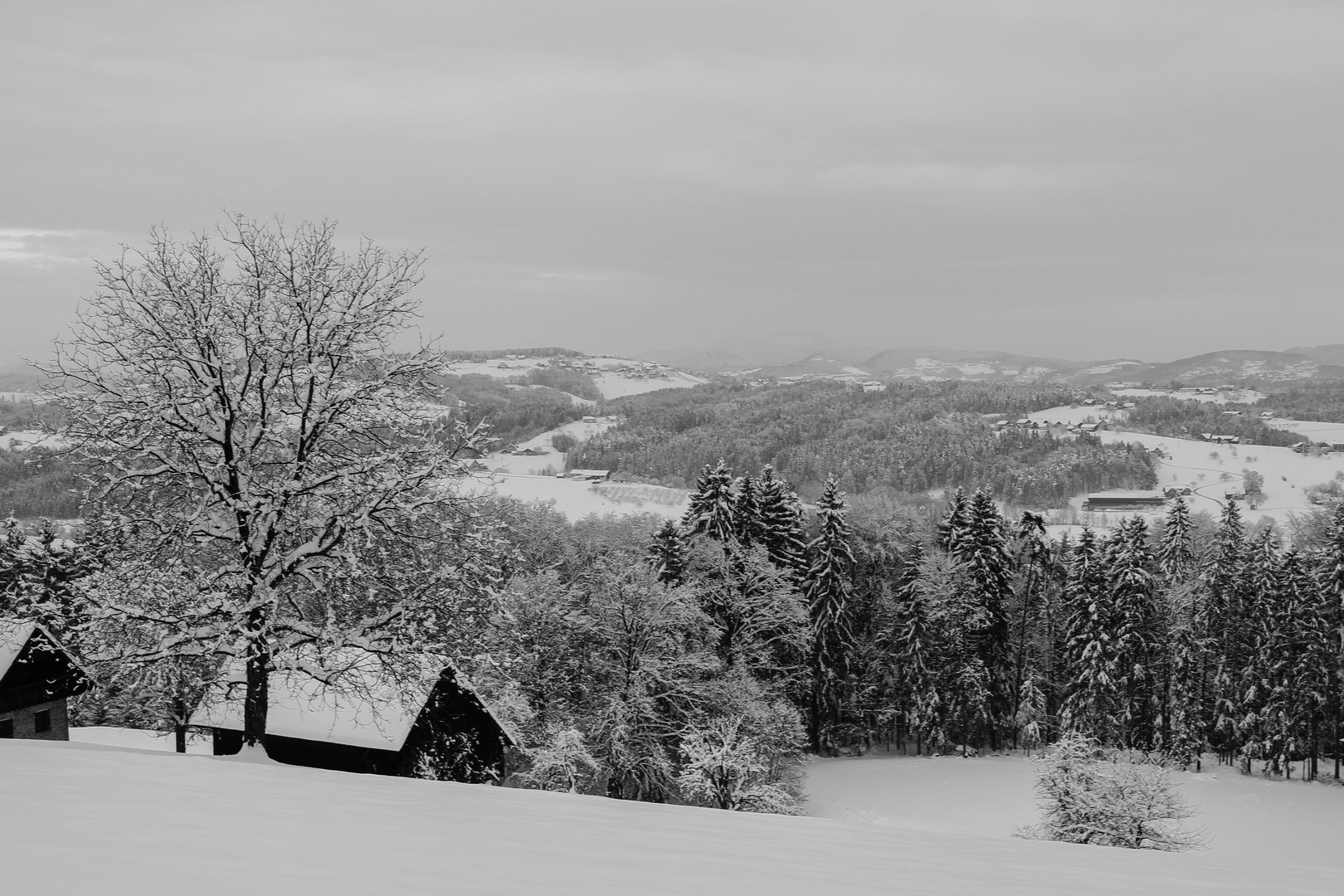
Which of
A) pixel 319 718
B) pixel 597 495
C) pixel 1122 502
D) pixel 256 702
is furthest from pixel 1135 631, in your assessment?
pixel 1122 502

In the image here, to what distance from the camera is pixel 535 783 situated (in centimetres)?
2383

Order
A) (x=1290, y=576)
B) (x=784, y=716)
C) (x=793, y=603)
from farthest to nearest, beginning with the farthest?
(x=1290, y=576)
(x=793, y=603)
(x=784, y=716)

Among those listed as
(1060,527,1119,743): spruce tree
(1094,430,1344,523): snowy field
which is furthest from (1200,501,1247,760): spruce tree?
(1094,430,1344,523): snowy field

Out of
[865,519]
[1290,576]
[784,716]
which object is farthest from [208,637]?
[1290,576]

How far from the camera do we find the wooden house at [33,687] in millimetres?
22312

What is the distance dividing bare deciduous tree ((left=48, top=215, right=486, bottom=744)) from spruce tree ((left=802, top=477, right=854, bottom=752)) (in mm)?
30272

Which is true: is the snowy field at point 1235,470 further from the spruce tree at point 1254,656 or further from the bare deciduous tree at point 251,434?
the bare deciduous tree at point 251,434

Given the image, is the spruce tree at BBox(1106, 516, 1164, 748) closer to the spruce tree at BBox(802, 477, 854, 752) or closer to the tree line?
the spruce tree at BBox(802, 477, 854, 752)

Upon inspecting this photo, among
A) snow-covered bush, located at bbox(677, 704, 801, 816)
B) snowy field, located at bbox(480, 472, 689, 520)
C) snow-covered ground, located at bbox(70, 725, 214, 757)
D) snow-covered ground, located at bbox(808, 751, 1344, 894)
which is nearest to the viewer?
snow-covered bush, located at bbox(677, 704, 801, 816)

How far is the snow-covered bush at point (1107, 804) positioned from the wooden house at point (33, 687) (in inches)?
978

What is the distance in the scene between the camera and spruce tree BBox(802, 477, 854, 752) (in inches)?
1672

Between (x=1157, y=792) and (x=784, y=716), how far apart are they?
11976 millimetres

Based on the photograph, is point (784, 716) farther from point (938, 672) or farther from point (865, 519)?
point (865, 519)

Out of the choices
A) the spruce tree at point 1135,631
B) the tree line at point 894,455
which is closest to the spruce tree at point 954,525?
the spruce tree at point 1135,631
